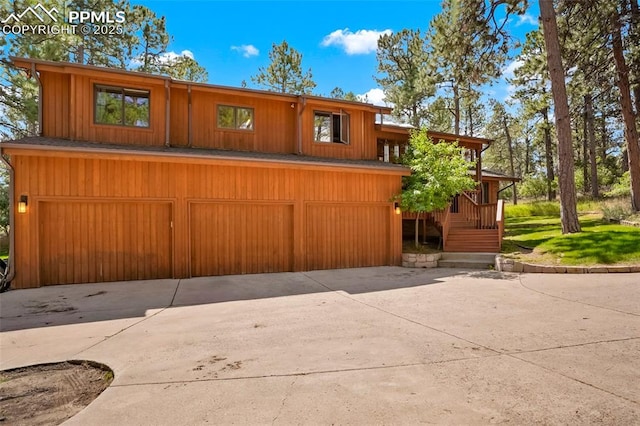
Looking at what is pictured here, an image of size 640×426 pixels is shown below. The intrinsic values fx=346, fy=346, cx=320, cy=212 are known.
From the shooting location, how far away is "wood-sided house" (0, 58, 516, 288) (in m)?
8.07

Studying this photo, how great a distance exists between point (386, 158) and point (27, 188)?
1260 cm

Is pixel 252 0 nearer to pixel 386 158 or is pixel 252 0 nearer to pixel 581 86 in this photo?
pixel 386 158

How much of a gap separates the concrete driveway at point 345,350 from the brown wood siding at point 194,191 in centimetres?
160

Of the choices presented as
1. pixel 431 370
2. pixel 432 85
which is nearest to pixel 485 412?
pixel 431 370

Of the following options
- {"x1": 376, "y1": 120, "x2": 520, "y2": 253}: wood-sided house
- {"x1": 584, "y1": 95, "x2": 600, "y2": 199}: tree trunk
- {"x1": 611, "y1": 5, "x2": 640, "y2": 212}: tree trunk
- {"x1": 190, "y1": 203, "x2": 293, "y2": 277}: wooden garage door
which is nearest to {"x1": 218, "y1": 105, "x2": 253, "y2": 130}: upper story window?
{"x1": 190, "y1": 203, "x2": 293, "y2": 277}: wooden garage door

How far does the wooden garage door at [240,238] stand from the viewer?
365 inches

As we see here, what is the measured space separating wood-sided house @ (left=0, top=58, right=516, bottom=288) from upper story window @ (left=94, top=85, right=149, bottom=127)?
3cm

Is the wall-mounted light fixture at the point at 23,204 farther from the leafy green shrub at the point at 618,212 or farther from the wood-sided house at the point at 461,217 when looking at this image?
the leafy green shrub at the point at 618,212

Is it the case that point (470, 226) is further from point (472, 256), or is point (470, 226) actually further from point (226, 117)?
point (226, 117)

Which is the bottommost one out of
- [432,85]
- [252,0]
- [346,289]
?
[346,289]

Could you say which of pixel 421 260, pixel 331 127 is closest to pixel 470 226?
pixel 421 260

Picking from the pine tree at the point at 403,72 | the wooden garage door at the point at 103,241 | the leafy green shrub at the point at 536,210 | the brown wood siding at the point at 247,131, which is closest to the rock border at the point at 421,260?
the brown wood siding at the point at 247,131

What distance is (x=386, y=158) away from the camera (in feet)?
51.6

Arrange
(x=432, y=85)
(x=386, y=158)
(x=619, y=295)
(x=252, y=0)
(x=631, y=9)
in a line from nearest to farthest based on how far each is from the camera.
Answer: (x=619, y=295), (x=252, y=0), (x=631, y=9), (x=386, y=158), (x=432, y=85)
